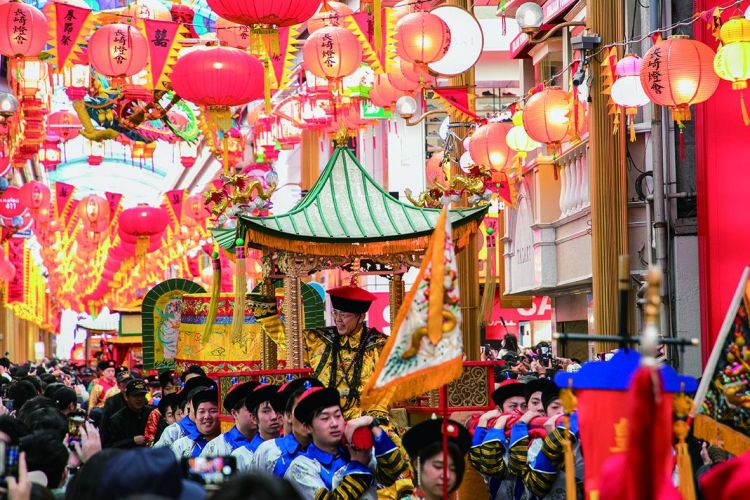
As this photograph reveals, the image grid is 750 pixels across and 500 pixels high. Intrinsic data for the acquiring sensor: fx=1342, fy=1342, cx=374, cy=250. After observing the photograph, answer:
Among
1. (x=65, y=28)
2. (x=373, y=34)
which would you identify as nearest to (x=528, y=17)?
(x=373, y=34)

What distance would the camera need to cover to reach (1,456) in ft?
18.2

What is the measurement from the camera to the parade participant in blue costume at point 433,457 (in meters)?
6.68

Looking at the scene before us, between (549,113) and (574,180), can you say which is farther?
(574,180)

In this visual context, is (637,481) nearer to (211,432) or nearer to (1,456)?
(1,456)

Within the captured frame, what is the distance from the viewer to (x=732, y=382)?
5648mm

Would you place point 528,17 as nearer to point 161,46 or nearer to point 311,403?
point 161,46

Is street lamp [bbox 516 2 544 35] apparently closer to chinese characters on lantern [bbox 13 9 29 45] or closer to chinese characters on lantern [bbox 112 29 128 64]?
chinese characters on lantern [bbox 112 29 128 64]

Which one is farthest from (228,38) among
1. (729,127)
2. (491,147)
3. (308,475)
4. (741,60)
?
(308,475)

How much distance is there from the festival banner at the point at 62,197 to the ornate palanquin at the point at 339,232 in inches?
776

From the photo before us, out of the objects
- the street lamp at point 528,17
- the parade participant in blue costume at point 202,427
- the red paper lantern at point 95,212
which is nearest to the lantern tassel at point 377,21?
the street lamp at point 528,17

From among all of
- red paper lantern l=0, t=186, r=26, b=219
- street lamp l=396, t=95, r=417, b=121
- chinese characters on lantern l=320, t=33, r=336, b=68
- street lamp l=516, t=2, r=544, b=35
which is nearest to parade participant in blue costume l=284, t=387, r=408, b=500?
street lamp l=516, t=2, r=544, b=35

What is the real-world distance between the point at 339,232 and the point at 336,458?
508 centimetres

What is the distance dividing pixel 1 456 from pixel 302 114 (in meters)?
19.0

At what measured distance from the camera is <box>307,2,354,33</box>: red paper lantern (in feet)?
56.5
